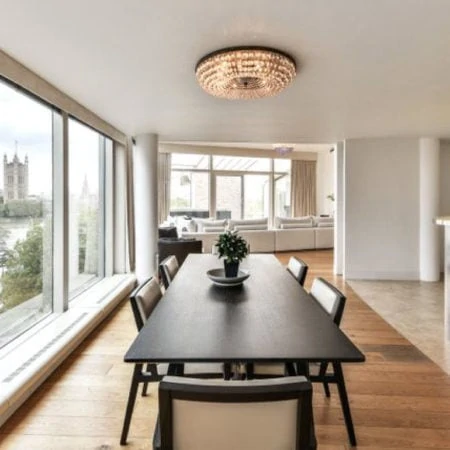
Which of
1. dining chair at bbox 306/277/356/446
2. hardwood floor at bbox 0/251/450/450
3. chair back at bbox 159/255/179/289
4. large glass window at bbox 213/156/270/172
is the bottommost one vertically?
hardwood floor at bbox 0/251/450/450

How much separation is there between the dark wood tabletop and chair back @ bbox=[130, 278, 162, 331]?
0.12 metres

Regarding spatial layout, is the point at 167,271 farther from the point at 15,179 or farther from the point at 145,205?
the point at 145,205

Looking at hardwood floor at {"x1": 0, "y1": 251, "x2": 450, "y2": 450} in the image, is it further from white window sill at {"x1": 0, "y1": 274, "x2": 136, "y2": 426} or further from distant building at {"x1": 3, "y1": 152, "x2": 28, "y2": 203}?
distant building at {"x1": 3, "y1": 152, "x2": 28, "y2": 203}

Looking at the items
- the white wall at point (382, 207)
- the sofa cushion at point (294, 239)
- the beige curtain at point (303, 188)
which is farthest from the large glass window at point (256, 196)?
the white wall at point (382, 207)

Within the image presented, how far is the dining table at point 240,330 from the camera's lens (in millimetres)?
1162

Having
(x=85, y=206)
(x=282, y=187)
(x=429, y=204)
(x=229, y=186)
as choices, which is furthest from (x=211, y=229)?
(x=282, y=187)

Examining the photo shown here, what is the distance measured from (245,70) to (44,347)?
94.3 inches

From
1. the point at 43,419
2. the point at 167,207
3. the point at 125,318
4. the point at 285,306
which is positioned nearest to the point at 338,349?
the point at 285,306

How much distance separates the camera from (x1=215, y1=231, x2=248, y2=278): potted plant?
6.59ft

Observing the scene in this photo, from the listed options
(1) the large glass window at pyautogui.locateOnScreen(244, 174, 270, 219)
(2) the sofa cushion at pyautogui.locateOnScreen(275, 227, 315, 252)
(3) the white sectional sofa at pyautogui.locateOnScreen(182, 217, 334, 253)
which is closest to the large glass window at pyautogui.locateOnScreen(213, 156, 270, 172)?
(1) the large glass window at pyautogui.locateOnScreen(244, 174, 270, 219)

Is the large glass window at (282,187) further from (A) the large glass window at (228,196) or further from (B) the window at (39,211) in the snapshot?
(B) the window at (39,211)

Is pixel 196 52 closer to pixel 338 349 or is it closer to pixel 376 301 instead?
pixel 338 349

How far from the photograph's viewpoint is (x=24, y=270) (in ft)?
9.02

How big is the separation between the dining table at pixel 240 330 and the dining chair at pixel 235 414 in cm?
23
